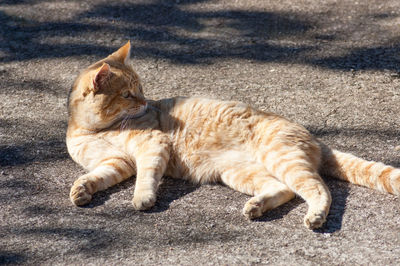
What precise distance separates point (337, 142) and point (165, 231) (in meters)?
1.86

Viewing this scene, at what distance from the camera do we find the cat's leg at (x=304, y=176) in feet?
11.3

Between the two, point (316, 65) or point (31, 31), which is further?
point (31, 31)

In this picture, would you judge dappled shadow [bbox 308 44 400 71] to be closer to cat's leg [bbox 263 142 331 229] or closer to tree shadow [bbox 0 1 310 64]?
tree shadow [bbox 0 1 310 64]

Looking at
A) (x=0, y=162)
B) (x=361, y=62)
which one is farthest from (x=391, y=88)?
(x=0, y=162)

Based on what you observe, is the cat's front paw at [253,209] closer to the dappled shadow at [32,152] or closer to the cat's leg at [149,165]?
the cat's leg at [149,165]

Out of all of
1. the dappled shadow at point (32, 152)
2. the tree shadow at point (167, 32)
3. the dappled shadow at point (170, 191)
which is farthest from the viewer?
the tree shadow at point (167, 32)

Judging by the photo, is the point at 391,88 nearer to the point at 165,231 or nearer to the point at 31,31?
the point at 165,231

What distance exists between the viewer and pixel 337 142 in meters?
4.63

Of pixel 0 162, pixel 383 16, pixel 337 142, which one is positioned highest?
pixel 383 16

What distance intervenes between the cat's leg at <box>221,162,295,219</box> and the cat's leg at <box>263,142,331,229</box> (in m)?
0.06

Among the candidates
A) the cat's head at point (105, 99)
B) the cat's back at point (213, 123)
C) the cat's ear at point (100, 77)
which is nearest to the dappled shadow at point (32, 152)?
the cat's head at point (105, 99)

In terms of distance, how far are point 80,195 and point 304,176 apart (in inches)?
60.1

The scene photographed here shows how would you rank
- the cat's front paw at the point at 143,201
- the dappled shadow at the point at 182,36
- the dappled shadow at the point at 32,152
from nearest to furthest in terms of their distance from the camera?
1. the cat's front paw at the point at 143,201
2. the dappled shadow at the point at 32,152
3. the dappled shadow at the point at 182,36

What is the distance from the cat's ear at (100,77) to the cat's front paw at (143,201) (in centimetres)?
99
